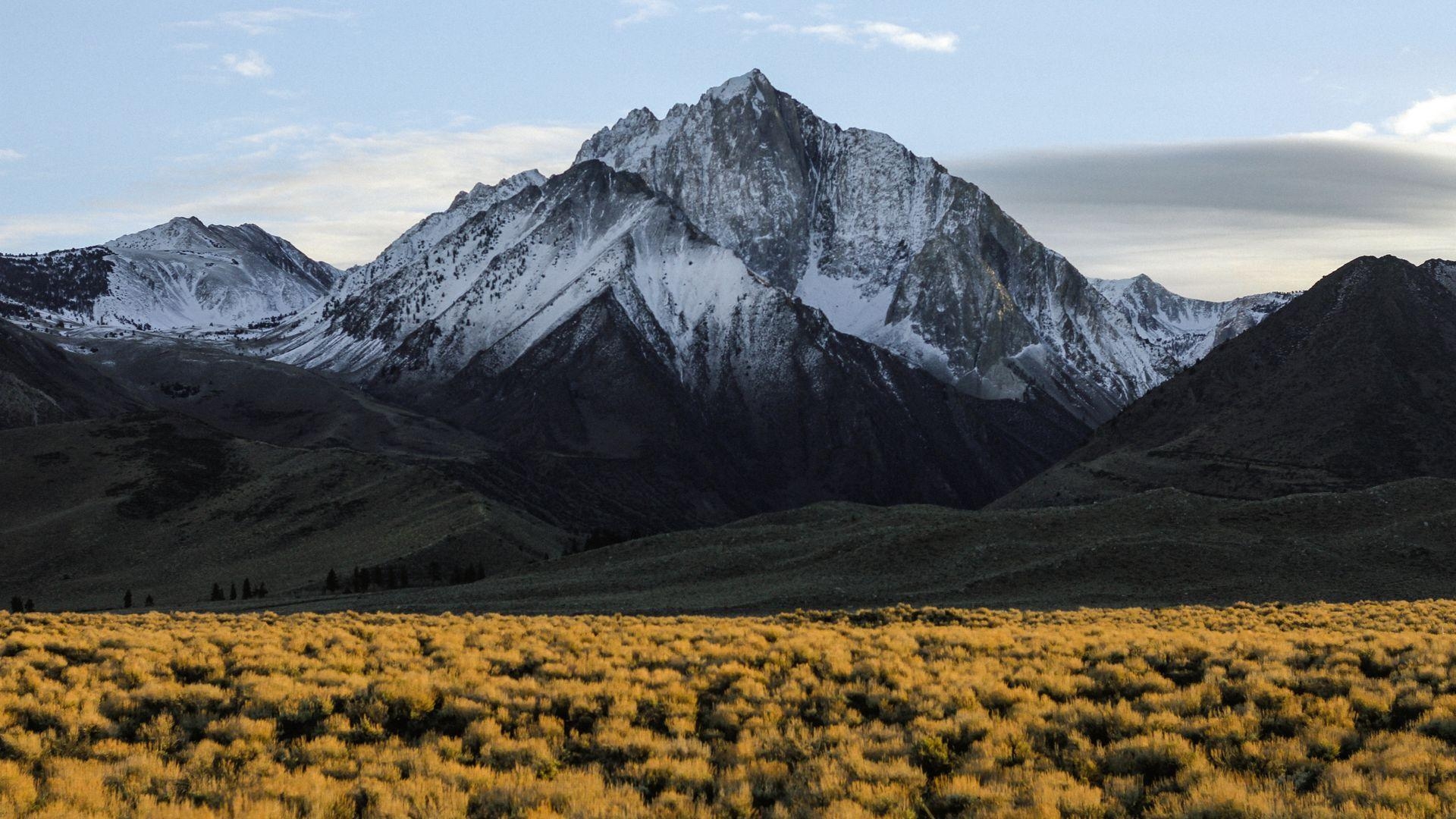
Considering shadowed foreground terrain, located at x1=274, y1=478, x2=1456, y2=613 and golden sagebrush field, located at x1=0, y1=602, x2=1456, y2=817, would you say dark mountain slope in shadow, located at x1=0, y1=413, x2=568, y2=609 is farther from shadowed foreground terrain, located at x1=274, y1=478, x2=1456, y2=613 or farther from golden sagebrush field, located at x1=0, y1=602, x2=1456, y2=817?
golden sagebrush field, located at x1=0, y1=602, x2=1456, y2=817

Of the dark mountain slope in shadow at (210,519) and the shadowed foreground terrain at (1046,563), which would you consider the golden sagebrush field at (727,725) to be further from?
the dark mountain slope in shadow at (210,519)

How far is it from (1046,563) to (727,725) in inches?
2252

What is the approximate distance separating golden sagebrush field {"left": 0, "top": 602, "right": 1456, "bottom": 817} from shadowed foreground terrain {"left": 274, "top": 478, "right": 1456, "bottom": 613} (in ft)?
119

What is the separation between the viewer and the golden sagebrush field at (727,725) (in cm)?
1530

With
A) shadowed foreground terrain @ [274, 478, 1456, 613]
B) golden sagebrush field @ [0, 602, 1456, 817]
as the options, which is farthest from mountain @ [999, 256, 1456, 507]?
golden sagebrush field @ [0, 602, 1456, 817]

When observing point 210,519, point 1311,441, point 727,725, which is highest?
point 1311,441

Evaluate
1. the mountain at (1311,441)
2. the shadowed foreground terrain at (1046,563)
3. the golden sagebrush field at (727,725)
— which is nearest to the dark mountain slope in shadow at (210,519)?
the shadowed foreground terrain at (1046,563)

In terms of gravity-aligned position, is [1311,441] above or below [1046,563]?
above

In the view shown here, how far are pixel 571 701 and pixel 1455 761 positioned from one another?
13534 millimetres

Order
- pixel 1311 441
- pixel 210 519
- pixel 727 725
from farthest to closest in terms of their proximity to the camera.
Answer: pixel 1311 441, pixel 210 519, pixel 727 725

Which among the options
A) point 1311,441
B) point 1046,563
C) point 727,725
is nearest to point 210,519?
point 1046,563

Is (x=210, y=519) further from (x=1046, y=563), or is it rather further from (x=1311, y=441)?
(x=1311, y=441)

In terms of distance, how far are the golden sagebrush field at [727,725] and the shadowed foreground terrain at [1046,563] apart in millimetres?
36375

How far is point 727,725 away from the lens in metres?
20.1
